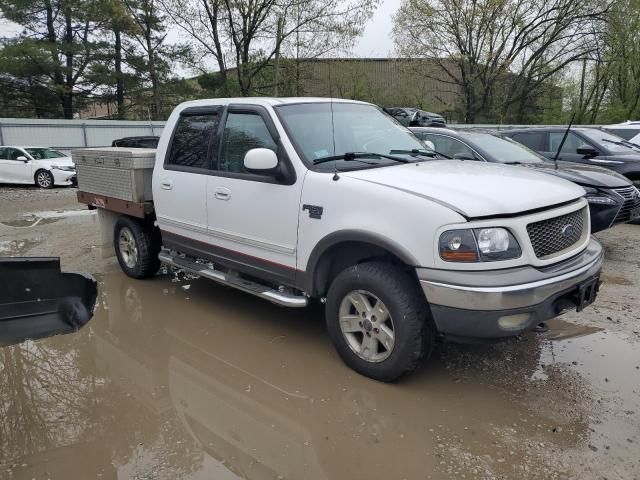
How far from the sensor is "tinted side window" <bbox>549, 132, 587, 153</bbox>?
901cm

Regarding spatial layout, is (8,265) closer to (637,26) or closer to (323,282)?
(323,282)

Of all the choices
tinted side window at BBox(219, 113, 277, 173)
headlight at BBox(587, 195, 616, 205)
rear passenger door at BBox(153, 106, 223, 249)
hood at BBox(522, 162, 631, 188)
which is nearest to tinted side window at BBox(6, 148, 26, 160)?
rear passenger door at BBox(153, 106, 223, 249)

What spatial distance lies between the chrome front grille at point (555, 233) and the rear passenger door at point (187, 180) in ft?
9.47

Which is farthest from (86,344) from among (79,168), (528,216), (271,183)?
(528,216)

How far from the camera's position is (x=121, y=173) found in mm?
5730

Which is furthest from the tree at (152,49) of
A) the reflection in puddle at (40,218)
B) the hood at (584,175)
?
the hood at (584,175)

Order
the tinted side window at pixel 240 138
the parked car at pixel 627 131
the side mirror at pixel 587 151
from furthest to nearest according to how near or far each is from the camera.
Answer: the parked car at pixel 627 131 → the side mirror at pixel 587 151 → the tinted side window at pixel 240 138

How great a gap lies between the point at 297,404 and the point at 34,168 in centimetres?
1630

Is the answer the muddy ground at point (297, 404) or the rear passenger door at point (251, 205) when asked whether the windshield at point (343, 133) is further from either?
the muddy ground at point (297, 404)

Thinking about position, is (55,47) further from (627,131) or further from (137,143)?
(627,131)

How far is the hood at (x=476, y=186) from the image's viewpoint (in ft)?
10.3

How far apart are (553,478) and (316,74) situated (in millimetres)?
27893

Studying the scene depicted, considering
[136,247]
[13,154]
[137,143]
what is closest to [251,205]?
[136,247]

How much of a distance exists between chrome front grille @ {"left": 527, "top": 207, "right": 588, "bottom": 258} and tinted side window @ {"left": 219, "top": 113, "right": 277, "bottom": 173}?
212 cm
